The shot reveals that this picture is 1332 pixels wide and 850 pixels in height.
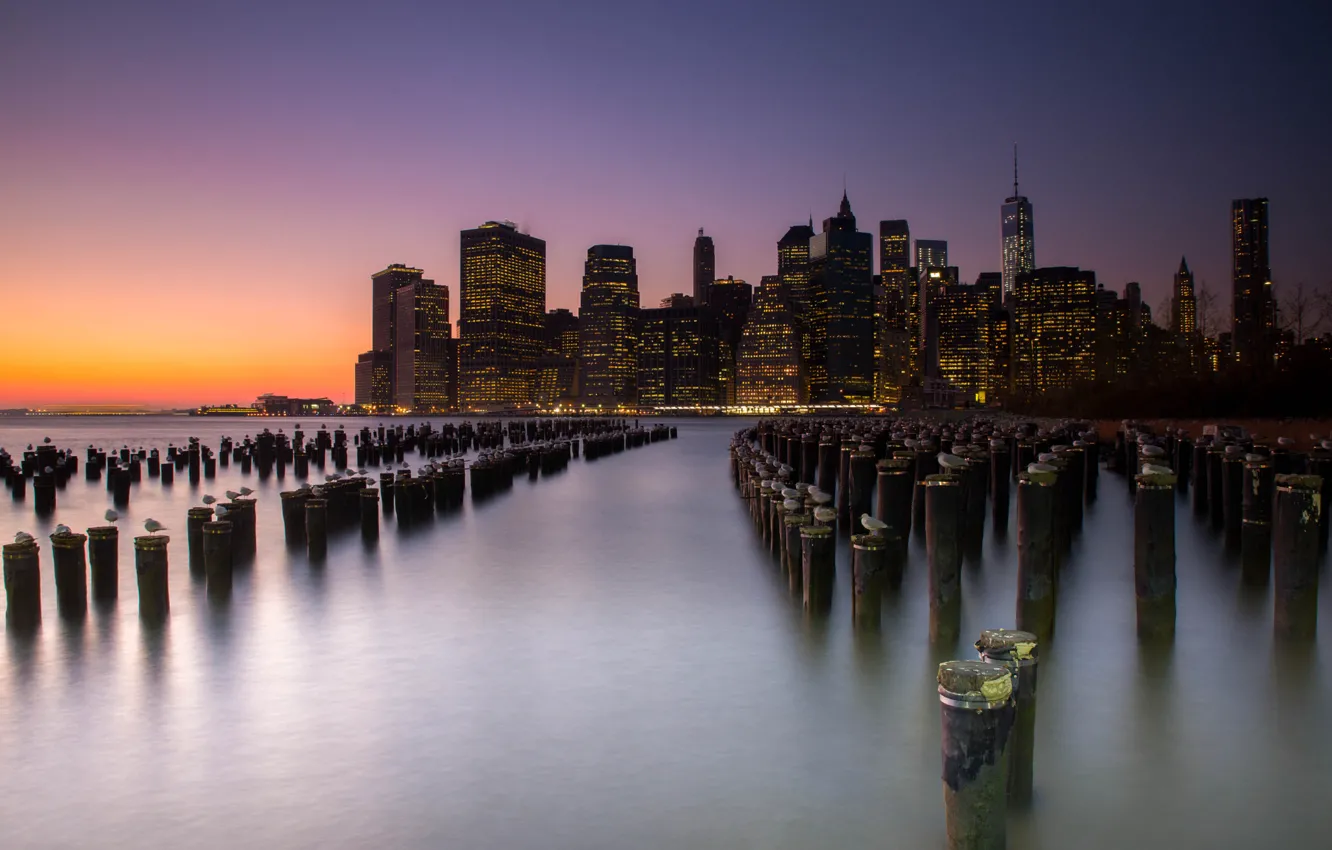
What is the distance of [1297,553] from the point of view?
28.4 feet

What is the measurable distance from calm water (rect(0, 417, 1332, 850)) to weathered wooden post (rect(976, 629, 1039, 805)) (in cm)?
24

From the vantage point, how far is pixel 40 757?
6.89 meters

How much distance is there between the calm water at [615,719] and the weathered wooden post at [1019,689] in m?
0.24

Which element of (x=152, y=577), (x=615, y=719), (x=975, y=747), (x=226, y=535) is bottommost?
(x=615, y=719)

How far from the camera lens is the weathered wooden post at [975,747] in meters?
4.12

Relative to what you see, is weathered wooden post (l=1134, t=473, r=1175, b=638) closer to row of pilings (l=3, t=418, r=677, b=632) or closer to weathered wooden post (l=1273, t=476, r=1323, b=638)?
weathered wooden post (l=1273, t=476, r=1323, b=638)

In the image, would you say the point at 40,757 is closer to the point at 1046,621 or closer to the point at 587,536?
the point at 1046,621

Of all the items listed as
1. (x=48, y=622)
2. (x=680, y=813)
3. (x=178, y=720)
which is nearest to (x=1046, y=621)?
(x=680, y=813)

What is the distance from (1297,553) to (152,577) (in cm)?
1256

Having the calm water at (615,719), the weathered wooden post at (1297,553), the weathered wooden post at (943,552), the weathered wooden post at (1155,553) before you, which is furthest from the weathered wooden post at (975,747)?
the weathered wooden post at (1297,553)

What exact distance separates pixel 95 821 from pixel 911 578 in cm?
1019

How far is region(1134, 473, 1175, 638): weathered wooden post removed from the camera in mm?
8586

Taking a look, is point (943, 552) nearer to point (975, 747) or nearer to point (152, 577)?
point (975, 747)

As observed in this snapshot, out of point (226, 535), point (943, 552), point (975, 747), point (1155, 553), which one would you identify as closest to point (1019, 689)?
point (975, 747)
